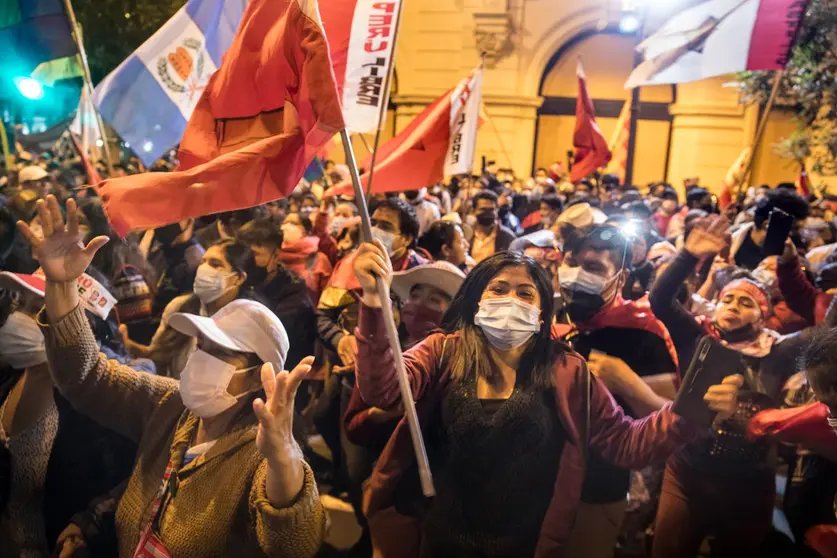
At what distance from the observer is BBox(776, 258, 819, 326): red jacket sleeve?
416cm

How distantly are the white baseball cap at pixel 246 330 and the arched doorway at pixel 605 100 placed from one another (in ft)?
62.4

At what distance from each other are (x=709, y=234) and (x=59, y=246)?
2.79 metres

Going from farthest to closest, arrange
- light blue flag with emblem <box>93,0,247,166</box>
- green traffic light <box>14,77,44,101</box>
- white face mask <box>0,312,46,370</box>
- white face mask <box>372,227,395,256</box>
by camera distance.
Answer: green traffic light <box>14,77,44,101</box> → light blue flag with emblem <box>93,0,247,166</box> → white face mask <box>372,227,395,256</box> → white face mask <box>0,312,46,370</box>

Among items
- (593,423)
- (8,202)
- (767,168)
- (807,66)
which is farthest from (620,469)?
(767,168)

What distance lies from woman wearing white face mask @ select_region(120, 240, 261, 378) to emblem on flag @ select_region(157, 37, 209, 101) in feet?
4.70

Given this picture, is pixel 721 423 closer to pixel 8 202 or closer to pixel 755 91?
pixel 8 202

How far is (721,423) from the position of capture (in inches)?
107

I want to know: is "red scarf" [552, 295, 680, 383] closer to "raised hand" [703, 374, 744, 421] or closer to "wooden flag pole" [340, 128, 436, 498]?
"raised hand" [703, 374, 744, 421]

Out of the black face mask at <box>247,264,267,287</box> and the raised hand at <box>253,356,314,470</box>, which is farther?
the black face mask at <box>247,264,267,287</box>

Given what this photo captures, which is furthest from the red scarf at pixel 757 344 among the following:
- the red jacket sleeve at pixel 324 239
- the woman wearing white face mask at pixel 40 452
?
the red jacket sleeve at pixel 324 239

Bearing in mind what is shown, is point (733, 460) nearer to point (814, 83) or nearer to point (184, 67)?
point (184, 67)

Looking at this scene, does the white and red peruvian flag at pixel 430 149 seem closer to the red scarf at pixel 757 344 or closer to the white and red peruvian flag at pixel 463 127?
the white and red peruvian flag at pixel 463 127

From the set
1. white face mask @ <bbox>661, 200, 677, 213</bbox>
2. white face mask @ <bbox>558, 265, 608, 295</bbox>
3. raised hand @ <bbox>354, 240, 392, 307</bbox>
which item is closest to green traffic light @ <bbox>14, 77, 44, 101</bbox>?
raised hand @ <bbox>354, 240, 392, 307</bbox>

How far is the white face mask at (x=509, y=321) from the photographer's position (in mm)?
2467
